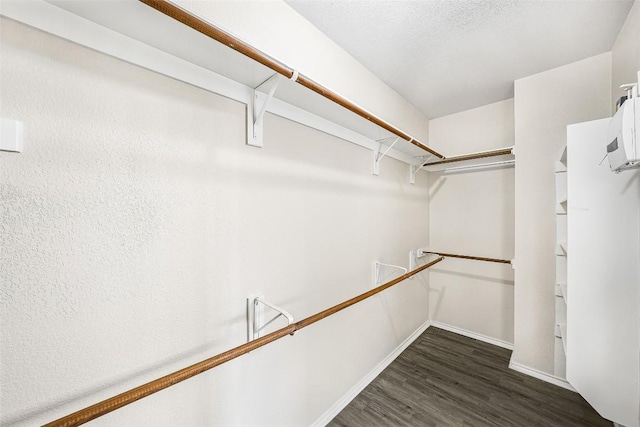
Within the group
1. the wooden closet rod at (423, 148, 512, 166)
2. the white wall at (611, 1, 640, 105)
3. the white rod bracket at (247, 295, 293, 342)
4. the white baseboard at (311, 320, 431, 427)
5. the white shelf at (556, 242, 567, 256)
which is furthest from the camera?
the wooden closet rod at (423, 148, 512, 166)

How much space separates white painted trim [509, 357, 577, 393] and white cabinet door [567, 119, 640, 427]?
1.03 meters

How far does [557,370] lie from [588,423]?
386mm

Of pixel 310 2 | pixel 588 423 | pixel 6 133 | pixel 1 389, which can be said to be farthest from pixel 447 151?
pixel 1 389

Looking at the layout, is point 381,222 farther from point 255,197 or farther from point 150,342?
point 150,342

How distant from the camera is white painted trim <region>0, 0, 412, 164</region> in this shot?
68cm

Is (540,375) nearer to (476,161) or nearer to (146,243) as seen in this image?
(476,161)

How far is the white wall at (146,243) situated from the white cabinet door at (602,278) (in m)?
1.37

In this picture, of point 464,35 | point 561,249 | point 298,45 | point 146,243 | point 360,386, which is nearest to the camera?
point 146,243

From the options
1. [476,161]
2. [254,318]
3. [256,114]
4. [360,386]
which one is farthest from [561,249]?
[256,114]

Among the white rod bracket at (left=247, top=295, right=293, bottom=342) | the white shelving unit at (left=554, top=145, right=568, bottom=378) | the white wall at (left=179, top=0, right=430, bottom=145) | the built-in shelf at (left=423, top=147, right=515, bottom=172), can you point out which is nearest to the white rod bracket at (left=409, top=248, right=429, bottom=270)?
the built-in shelf at (left=423, top=147, right=515, bottom=172)

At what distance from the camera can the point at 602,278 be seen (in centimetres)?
119

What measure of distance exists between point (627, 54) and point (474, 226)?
1677mm

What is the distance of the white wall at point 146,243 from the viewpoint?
69cm

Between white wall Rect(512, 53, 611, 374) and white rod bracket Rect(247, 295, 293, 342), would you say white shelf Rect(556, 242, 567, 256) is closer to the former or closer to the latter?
white wall Rect(512, 53, 611, 374)
